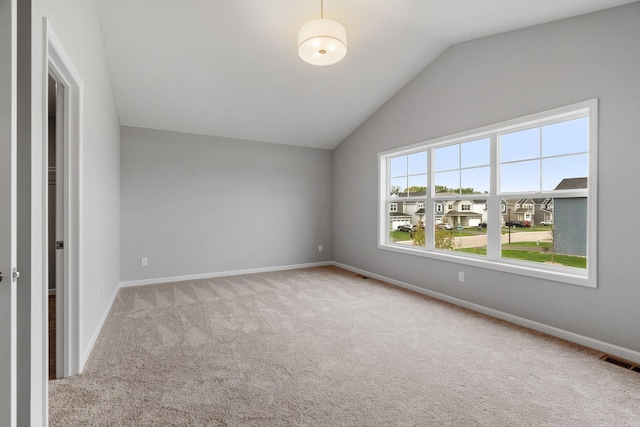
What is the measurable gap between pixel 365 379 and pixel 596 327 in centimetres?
212

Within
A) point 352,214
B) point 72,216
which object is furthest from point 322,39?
point 352,214

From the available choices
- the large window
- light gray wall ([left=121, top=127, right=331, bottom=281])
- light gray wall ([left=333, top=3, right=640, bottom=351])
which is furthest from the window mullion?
light gray wall ([left=121, top=127, right=331, bottom=281])

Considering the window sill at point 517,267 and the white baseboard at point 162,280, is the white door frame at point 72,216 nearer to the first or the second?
the white baseboard at point 162,280

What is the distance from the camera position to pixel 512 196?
133 inches

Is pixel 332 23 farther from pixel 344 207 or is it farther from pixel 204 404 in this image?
pixel 344 207

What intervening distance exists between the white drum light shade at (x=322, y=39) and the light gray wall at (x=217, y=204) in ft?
9.42

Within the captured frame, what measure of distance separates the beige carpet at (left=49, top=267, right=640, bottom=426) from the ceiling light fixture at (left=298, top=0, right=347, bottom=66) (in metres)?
2.65

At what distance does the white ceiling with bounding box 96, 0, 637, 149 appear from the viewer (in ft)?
9.61

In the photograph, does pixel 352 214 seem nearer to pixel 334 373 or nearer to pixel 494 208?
pixel 494 208

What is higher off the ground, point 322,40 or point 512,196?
point 322,40

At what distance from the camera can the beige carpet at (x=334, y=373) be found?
1.78 m

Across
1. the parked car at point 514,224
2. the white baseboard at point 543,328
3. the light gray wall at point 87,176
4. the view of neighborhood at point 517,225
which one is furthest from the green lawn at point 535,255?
the light gray wall at point 87,176
